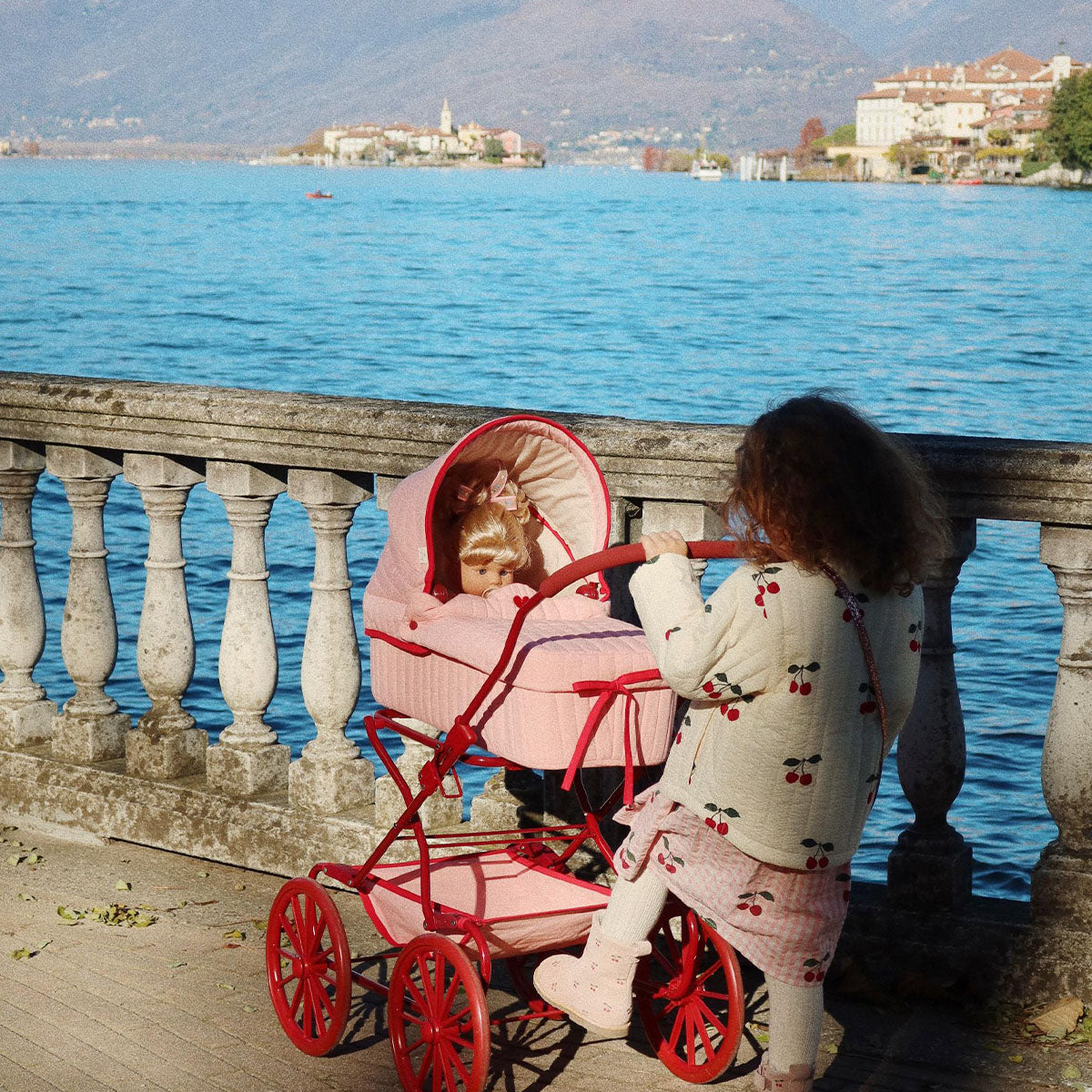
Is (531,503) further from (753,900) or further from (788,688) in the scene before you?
(753,900)

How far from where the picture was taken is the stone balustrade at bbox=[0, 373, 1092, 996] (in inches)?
131

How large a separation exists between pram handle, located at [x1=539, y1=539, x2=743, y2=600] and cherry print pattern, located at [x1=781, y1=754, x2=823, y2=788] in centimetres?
36

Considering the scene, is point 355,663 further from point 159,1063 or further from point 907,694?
point 907,694

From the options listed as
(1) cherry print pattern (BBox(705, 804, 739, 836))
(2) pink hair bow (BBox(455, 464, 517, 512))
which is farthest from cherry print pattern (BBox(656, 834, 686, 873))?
(2) pink hair bow (BBox(455, 464, 517, 512))

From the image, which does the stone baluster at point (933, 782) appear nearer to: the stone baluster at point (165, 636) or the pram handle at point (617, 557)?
the pram handle at point (617, 557)

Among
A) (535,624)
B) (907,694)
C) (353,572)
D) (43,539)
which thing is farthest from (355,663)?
(43,539)

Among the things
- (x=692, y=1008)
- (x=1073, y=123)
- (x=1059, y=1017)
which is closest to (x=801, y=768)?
(x=692, y=1008)

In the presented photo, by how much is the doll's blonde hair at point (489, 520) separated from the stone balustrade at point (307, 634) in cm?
39

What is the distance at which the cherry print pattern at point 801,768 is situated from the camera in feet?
8.73

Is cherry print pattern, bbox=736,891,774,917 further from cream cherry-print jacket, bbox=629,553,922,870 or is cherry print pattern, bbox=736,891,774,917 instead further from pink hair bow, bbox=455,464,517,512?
pink hair bow, bbox=455,464,517,512

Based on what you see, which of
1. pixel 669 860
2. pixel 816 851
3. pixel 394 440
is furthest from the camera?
pixel 394 440

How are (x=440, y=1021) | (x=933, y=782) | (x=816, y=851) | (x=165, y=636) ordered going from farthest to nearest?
(x=165, y=636)
(x=933, y=782)
(x=440, y=1021)
(x=816, y=851)

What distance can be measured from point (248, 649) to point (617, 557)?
1765 millimetres

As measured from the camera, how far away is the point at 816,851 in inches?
107
